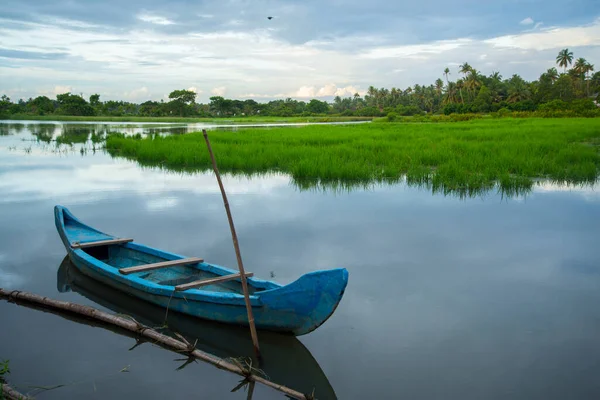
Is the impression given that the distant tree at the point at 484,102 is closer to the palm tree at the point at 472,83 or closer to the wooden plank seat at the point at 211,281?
the palm tree at the point at 472,83

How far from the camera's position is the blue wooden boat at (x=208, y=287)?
306 centimetres

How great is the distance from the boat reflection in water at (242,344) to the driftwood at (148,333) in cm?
16

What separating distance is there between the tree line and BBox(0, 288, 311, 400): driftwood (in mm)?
34995

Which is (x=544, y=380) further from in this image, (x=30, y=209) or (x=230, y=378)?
(x=30, y=209)

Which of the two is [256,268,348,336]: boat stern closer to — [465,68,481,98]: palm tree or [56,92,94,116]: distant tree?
[465,68,481,98]: palm tree

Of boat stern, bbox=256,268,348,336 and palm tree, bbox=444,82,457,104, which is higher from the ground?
palm tree, bbox=444,82,457,104

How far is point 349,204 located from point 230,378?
511 cm

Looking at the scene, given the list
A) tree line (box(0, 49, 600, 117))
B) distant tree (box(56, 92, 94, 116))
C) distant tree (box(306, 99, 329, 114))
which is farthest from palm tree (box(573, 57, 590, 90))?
distant tree (box(56, 92, 94, 116))

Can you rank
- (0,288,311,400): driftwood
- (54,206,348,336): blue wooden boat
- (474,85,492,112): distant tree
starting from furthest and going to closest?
(474,85,492,112): distant tree
(54,206,348,336): blue wooden boat
(0,288,311,400): driftwood

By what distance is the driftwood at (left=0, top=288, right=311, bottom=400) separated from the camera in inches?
114

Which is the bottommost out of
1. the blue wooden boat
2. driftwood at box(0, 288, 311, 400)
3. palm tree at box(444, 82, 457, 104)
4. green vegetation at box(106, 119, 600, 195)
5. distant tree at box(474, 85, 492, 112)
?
driftwood at box(0, 288, 311, 400)

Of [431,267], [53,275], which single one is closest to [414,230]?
[431,267]

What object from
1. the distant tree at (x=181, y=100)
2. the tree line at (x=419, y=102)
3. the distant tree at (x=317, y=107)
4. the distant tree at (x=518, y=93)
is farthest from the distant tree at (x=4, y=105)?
the distant tree at (x=518, y=93)

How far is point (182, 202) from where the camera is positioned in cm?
830
